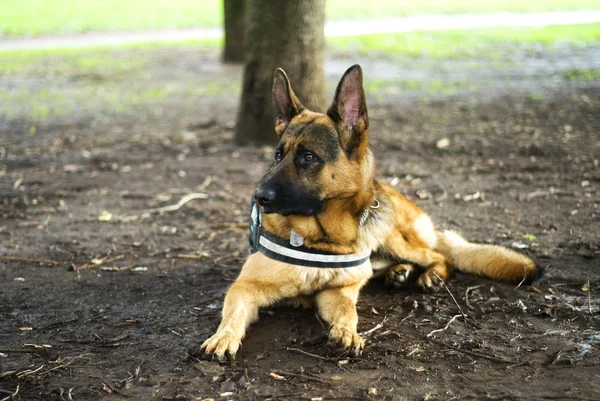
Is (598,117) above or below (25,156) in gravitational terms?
above

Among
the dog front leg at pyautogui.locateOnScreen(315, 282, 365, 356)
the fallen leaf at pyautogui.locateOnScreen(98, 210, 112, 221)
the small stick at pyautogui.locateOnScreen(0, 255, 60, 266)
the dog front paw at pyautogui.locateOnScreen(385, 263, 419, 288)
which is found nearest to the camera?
the dog front leg at pyautogui.locateOnScreen(315, 282, 365, 356)

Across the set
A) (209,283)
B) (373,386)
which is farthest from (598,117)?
(373,386)

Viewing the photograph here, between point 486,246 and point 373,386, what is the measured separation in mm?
1962

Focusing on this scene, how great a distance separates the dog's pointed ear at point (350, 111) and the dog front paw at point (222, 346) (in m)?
1.42

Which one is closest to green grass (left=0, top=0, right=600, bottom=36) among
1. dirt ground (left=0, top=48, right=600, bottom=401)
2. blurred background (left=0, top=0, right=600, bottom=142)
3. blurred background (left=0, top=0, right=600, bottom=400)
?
blurred background (left=0, top=0, right=600, bottom=142)

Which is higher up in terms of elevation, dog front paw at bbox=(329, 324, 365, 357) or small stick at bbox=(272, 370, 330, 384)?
dog front paw at bbox=(329, 324, 365, 357)

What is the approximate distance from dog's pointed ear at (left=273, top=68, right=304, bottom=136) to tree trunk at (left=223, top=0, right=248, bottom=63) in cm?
1077

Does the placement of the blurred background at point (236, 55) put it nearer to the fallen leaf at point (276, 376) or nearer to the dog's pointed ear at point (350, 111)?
the dog's pointed ear at point (350, 111)

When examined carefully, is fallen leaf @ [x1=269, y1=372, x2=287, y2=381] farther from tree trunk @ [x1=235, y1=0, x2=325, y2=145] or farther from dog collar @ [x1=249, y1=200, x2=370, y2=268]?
tree trunk @ [x1=235, y1=0, x2=325, y2=145]

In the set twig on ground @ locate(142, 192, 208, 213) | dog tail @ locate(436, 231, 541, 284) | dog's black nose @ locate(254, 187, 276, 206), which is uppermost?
dog's black nose @ locate(254, 187, 276, 206)

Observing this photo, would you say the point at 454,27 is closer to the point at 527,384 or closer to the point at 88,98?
the point at 88,98

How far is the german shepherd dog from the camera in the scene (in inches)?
165

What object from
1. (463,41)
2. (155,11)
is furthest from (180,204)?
(155,11)

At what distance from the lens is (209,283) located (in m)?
5.18
